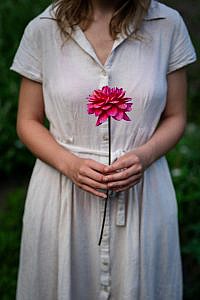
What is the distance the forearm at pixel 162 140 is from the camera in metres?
2.03

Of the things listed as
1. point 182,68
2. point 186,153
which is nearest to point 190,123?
point 186,153

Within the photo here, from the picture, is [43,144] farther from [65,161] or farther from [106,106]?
[106,106]

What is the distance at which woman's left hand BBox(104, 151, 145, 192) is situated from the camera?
1891mm

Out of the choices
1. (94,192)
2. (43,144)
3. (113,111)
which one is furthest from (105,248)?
(113,111)

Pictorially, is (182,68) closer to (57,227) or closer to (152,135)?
(152,135)

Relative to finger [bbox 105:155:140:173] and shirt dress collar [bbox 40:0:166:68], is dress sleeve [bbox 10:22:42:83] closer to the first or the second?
shirt dress collar [bbox 40:0:166:68]

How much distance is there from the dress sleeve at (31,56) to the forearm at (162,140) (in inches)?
16.5

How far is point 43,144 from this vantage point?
2.09 meters

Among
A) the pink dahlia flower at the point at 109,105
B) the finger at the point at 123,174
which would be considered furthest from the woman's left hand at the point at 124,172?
the pink dahlia flower at the point at 109,105

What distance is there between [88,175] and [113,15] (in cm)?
55

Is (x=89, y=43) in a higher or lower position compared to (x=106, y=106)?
higher

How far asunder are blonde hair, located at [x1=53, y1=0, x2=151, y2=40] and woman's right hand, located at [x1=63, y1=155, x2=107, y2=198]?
43 cm

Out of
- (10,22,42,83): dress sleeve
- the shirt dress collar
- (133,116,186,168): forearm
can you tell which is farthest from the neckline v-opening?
(133,116,186,168): forearm

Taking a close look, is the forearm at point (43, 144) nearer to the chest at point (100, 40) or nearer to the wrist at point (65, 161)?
the wrist at point (65, 161)
